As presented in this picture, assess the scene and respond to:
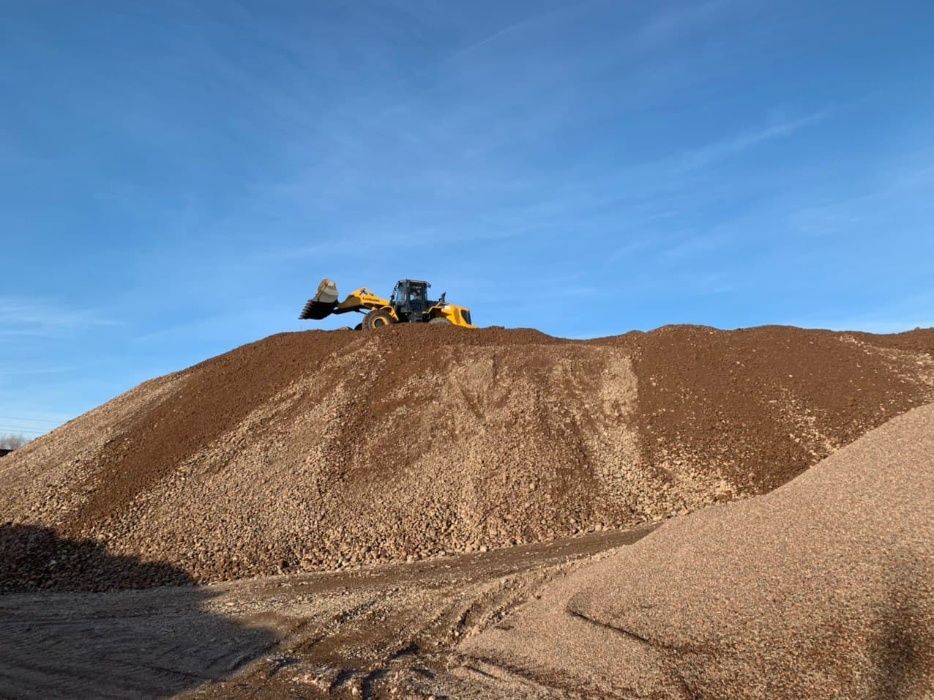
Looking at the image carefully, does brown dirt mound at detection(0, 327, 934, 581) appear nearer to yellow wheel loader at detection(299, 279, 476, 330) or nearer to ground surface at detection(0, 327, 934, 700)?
ground surface at detection(0, 327, 934, 700)

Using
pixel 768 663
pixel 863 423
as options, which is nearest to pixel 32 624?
pixel 768 663

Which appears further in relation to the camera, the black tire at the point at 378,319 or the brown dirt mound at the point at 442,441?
the black tire at the point at 378,319

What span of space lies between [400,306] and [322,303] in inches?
123

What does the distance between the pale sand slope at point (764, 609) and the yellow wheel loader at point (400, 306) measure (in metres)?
18.6

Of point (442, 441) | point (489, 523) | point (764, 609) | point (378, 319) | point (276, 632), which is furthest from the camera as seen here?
point (378, 319)

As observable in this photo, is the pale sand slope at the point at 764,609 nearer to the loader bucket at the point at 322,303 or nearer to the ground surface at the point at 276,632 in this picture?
the ground surface at the point at 276,632

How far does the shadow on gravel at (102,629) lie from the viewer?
7125 millimetres

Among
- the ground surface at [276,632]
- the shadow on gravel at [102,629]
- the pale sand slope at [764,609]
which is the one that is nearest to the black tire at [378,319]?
the shadow on gravel at [102,629]

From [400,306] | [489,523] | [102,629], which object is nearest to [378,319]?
[400,306]

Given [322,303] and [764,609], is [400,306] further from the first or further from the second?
[764,609]

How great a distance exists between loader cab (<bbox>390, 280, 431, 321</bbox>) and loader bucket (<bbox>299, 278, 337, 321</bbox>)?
7.65 ft

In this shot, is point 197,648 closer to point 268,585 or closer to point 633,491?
point 268,585

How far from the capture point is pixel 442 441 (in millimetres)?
16547

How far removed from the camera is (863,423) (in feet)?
52.6
